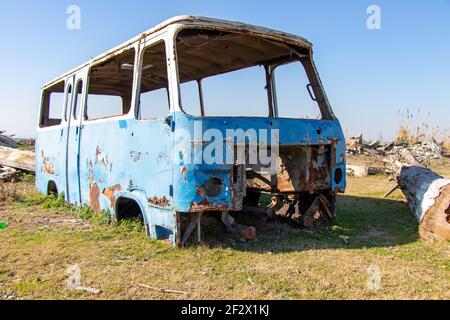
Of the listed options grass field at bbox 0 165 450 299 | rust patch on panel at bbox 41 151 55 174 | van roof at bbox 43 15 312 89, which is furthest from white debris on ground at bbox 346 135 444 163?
van roof at bbox 43 15 312 89

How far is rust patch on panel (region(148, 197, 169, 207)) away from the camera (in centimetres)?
446

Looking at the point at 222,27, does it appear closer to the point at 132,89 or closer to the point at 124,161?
the point at 132,89

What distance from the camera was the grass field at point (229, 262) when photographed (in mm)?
3402

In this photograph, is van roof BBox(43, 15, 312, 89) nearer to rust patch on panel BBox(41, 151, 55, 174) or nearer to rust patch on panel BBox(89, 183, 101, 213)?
rust patch on panel BBox(89, 183, 101, 213)

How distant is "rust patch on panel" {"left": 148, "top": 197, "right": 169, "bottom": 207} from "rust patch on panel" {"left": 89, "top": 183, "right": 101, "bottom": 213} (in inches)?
66.5

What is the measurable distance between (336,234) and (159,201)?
2303 millimetres

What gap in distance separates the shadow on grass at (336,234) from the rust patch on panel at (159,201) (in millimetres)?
636

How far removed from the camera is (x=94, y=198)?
6223 mm

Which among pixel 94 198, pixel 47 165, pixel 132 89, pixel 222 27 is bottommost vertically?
pixel 94 198

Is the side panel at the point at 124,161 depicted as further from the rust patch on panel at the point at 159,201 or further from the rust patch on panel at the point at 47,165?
the rust patch on panel at the point at 47,165

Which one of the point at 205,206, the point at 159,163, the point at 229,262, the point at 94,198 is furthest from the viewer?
the point at 94,198

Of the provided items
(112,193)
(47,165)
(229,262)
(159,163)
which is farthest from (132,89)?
(47,165)

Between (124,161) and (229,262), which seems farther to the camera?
(124,161)
